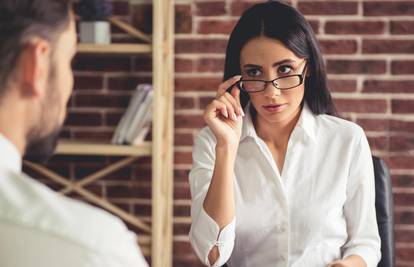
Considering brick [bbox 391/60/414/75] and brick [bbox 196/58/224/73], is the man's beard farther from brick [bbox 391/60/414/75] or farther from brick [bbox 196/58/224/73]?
brick [bbox 391/60/414/75]

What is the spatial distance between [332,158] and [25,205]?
1.16 m

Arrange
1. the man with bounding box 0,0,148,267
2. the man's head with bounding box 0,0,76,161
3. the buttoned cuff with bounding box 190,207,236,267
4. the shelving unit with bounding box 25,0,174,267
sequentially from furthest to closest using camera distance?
the shelving unit with bounding box 25,0,174,267 → the buttoned cuff with bounding box 190,207,236,267 → the man's head with bounding box 0,0,76,161 → the man with bounding box 0,0,148,267

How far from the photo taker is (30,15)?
778 millimetres

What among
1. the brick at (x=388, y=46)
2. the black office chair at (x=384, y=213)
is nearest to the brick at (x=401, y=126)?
the brick at (x=388, y=46)

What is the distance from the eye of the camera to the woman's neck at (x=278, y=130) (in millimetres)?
1751

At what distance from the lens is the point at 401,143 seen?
7.94 ft

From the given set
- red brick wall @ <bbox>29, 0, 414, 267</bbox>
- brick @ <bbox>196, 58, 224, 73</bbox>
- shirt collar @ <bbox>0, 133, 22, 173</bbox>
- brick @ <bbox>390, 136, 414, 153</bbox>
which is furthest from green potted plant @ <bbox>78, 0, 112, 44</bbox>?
shirt collar @ <bbox>0, 133, 22, 173</bbox>

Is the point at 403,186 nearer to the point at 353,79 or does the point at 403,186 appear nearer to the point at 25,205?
the point at 353,79

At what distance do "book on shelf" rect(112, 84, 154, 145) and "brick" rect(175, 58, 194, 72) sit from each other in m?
0.18

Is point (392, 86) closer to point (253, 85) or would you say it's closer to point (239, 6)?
point (239, 6)

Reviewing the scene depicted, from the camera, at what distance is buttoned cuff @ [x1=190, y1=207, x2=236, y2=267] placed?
1.55m

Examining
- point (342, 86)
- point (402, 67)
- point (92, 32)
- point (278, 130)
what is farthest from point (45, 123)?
point (402, 67)

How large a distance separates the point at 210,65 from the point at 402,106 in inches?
31.7

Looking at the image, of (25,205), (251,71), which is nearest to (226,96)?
(251,71)
